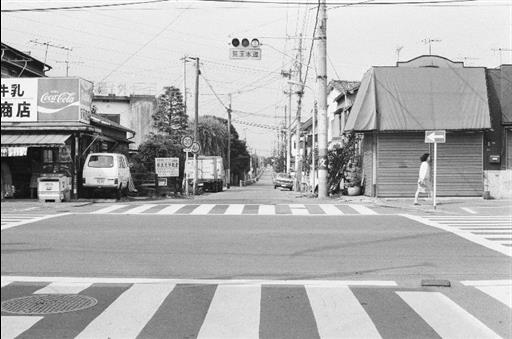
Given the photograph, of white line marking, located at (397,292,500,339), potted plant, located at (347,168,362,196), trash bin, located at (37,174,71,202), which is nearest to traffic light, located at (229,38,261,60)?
trash bin, located at (37,174,71,202)

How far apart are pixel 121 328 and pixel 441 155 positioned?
816 inches

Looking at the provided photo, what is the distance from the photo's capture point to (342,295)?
745 centimetres

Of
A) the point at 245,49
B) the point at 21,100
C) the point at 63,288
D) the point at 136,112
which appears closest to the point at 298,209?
the point at 245,49

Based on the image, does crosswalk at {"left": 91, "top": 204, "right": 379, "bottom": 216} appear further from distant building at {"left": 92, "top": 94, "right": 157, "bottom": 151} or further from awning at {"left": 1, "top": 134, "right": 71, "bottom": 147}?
distant building at {"left": 92, "top": 94, "right": 157, "bottom": 151}

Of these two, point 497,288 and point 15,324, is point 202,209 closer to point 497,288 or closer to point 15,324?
point 497,288

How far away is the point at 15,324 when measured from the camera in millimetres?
5898

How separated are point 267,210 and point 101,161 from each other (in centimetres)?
839

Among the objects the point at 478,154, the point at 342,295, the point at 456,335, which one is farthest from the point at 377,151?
the point at 456,335

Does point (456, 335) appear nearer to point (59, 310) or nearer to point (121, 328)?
point (121, 328)

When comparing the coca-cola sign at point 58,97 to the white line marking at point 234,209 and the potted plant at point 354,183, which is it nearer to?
the white line marking at point 234,209

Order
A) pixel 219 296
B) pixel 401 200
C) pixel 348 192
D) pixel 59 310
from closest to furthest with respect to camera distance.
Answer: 1. pixel 59 310
2. pixel 219 296
3. pixel 401 200
4. pixel 348 192

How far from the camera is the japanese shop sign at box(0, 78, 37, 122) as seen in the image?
22453 mm

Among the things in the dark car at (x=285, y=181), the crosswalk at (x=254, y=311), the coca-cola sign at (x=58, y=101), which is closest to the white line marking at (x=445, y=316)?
the crosswalk at (x=254, y=311)

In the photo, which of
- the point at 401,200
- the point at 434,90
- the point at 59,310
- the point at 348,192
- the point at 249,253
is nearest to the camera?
the point at 59,310
